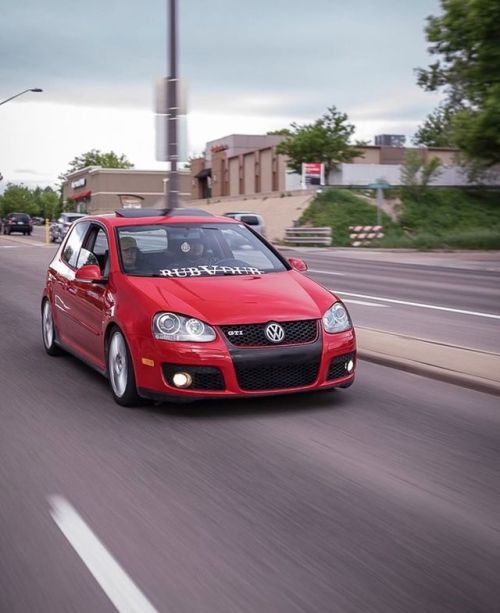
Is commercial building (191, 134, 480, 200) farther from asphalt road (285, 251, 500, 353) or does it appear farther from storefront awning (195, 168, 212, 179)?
asphalt road (285, 251, 500, 353)

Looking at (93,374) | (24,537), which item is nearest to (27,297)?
(93,374)

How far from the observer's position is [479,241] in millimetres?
43250

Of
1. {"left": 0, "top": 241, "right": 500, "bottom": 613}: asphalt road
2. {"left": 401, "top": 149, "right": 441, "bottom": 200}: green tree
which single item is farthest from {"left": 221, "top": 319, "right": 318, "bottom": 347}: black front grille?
→ {"left": 401, "top": 149, "right": 441, "bottom": 200}: green tree

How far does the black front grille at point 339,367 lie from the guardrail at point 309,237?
38541 millimetres

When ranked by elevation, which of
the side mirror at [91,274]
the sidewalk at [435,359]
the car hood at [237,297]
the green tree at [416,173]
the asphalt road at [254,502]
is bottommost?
the asphalt road at [254,502]

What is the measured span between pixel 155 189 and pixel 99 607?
118715 millimetres

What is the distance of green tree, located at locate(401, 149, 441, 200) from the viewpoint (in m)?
55.8

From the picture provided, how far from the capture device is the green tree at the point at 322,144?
66438 millimetres

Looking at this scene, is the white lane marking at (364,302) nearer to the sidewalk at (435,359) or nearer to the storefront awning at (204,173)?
the sidewalk at (435,359)

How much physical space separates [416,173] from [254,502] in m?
54.7

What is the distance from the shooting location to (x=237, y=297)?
7.12m

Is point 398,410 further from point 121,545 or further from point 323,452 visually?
point 121,545

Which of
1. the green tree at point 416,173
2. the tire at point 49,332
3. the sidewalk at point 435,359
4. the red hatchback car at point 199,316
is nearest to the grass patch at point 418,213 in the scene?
the green tree at point 416,173

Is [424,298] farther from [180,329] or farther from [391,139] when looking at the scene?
[391,139]
